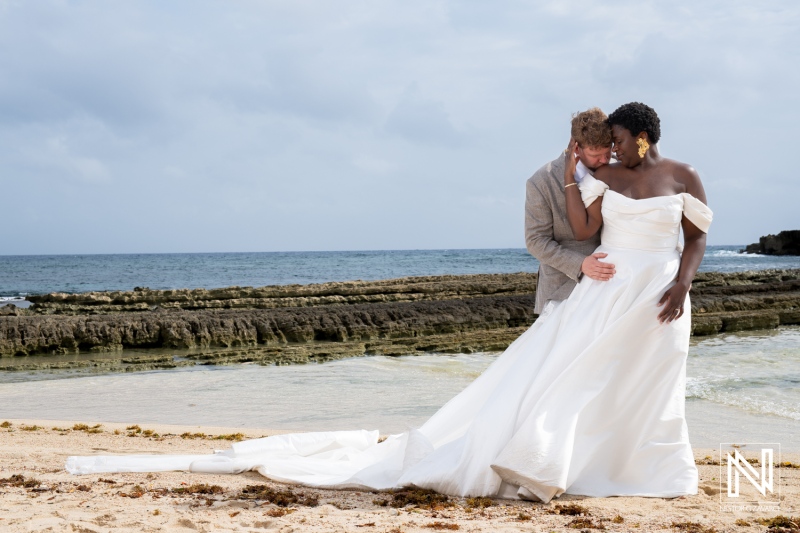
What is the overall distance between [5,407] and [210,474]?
490cm

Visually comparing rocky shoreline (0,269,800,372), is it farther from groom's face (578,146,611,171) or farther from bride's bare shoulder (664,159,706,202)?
bride's bare shoulder (664,159,706,202)

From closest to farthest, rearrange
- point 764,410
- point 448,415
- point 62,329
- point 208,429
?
point 448,415
point 208,429
point 764,410
point 62,329

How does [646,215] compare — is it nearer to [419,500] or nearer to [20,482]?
[419,500]

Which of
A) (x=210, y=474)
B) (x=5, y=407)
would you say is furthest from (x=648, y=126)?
(x=5, y=407)

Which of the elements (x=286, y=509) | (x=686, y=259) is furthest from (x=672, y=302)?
(x=286, y=509)

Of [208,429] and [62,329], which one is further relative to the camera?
[62,329]

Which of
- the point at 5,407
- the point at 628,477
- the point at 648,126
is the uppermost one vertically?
the point at 648,126

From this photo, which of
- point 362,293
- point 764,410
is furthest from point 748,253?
point 764,410

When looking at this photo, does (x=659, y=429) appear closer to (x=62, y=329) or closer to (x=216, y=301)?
(x=62, y=329)

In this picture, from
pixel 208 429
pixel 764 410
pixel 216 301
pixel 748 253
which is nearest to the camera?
pixel 208 429

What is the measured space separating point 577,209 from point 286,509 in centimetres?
232

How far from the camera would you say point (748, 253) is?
82625 millimetres

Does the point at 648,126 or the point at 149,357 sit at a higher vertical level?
the point at 648,126

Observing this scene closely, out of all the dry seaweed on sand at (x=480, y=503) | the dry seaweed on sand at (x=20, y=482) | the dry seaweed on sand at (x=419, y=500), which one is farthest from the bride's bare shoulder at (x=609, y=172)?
the dry seaweed on sand at (x=20, y=482)
